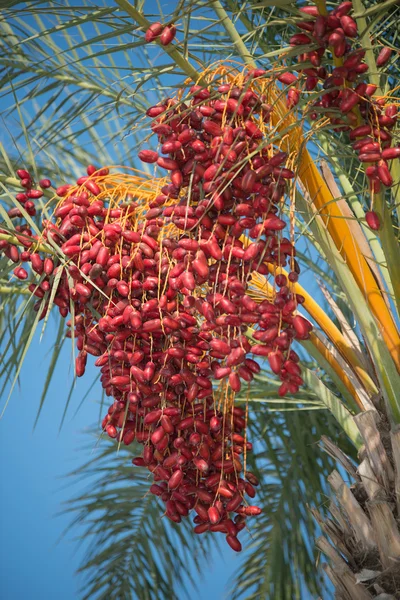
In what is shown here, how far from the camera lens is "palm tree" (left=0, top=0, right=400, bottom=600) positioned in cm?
121

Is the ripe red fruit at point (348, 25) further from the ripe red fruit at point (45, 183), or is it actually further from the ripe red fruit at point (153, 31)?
the ripe red fruit at point (45, 183)

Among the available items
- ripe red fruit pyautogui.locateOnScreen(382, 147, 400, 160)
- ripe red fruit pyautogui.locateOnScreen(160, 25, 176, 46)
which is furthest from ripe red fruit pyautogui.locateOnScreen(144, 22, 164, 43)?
ripe red fruit pyautogui.locateOnScreen(382, 147, 400, 160)

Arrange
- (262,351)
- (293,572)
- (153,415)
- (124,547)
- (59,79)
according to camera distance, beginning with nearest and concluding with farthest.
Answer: (262,351) → (153,415) → (59,79) → (293,572) → (124,547)

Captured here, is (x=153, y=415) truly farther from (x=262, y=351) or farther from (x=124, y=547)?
(x=124, y=547)

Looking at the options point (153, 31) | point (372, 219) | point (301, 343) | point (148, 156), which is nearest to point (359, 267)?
point (301, 343)

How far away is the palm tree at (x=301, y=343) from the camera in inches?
47.8

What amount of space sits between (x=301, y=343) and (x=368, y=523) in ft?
1.09

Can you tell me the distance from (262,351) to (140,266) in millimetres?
270

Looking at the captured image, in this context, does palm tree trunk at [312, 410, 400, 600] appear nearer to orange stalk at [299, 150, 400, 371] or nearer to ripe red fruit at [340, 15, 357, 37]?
orange stalk at [299, 150, 400, 371]

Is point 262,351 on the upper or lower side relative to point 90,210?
lower

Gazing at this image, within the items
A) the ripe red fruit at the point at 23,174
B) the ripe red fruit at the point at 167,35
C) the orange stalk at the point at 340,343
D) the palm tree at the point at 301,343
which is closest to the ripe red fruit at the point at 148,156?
the palm tree at the point at 301,343

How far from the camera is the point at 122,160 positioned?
2332 mm

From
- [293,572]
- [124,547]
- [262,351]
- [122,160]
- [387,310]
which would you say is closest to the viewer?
[262,351]

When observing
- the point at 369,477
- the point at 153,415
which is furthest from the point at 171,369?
the point at 369,477
